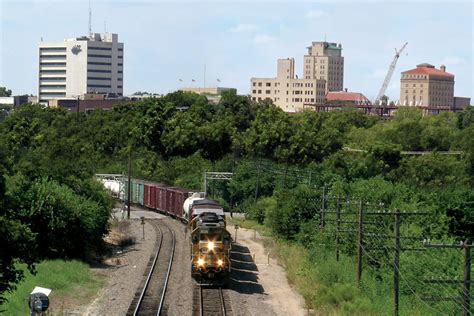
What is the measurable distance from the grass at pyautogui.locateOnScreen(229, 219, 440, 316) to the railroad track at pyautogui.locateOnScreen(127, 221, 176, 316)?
633 centimetres

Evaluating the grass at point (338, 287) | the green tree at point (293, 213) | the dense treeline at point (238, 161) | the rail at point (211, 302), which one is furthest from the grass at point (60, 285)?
the green tree at point (293, 213)

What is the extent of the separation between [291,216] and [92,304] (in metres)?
24.1

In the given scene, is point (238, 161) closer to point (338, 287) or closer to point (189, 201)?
point (189, 201)

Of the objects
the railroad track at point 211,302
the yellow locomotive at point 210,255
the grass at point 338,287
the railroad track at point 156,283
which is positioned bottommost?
the railroad track at point 211,302

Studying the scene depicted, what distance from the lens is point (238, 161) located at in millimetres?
95625

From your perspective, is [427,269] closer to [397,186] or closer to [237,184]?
[397,186]

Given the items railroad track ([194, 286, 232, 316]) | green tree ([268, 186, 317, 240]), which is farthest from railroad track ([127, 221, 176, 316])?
green tree ([268, 186, 317, 240])

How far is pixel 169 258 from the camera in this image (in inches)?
1996

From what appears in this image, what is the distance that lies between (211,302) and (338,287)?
17.8 ft

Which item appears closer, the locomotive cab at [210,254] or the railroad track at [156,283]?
the railroad track at [156,283]

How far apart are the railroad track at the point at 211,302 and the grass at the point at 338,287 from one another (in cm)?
364

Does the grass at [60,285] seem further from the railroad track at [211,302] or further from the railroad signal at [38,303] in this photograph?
the railroad signal at [38,303]

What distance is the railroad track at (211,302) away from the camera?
35250 mm

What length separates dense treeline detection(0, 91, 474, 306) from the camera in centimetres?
4994
